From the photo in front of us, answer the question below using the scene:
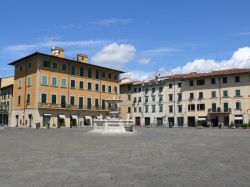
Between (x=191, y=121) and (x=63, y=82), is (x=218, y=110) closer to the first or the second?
(x=191, y=121)

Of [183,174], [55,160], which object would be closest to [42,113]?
[55,160]

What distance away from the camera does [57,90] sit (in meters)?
50.5

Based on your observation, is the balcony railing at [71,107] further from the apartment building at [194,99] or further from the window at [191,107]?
the window at [191,107]

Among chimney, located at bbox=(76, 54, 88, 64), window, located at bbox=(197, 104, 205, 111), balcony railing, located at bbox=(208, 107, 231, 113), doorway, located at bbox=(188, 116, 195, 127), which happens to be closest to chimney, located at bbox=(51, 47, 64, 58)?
chimney, located at bbox=(76, 54, 88, 64)

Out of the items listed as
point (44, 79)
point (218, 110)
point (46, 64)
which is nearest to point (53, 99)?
point (44, 79)

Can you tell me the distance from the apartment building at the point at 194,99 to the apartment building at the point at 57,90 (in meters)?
11.3

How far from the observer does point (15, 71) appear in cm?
5494

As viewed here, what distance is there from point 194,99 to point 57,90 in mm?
27763

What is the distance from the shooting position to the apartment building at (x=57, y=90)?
4806 cm

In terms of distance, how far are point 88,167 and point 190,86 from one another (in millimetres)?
54950

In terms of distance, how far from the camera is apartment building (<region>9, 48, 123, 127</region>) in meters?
48.1

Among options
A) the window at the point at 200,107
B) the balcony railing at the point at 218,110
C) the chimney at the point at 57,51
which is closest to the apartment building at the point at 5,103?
the chimney at the point at 57,51

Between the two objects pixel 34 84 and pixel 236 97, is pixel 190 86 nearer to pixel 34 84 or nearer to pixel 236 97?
pixel 236 97

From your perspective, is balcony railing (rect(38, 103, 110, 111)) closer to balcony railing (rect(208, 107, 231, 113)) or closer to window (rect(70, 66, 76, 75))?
window (rect(70, 66, 76, 75))
